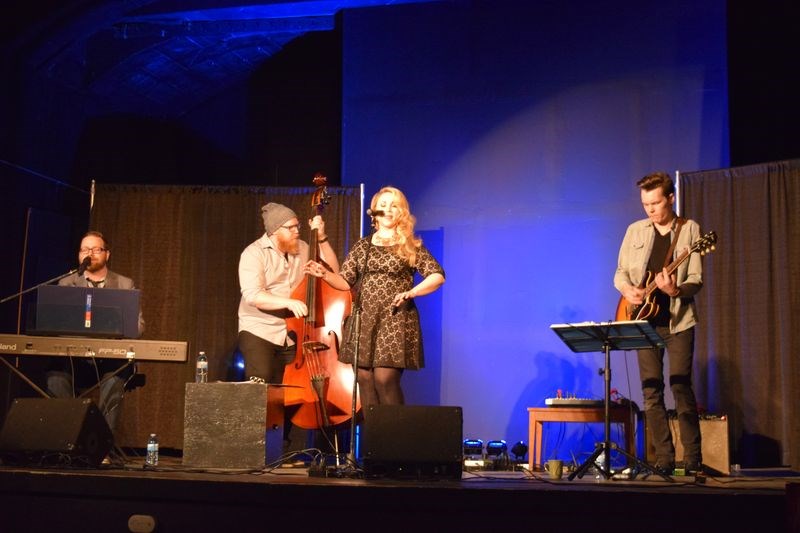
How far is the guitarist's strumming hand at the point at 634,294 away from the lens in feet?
16.3

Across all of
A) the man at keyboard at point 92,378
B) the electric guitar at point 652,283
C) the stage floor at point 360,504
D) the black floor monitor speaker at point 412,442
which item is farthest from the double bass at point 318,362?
the electric guitar at point 652,283

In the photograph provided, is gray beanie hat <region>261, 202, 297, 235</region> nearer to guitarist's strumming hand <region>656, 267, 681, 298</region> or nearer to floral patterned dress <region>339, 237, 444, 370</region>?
floral patterned dress <region>339, 237, 444, 370</region>

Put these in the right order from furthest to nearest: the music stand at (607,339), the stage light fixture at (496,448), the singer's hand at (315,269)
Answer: the stage light fixture at (496,448)
the singer's hand at (315,269)
the music stand at (607,339)

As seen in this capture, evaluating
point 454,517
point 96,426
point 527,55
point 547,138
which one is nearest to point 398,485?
point 454,517

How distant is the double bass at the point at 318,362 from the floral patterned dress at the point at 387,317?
0.75 feet

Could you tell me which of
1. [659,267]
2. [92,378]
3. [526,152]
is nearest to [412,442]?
[659,267]

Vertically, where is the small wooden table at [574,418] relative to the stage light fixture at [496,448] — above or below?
above

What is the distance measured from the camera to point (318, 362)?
5.44 metres

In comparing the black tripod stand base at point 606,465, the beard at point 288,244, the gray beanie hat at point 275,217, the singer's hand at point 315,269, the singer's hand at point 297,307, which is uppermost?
the gray beanie hat at point 275,217

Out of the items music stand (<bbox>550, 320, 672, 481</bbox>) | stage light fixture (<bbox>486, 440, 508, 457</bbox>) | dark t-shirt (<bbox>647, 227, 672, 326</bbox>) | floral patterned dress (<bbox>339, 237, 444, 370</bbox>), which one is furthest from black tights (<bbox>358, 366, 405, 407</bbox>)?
dark t-shirt (<bbox>647, 227, 672, 326</bbox>)

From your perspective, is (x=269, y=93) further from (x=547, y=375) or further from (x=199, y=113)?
(x=547, y=375)

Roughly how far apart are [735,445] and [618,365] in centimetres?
105

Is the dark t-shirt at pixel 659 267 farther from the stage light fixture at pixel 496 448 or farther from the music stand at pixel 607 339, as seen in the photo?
the stage light fixture at pixel 496 448

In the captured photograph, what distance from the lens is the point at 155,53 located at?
805 cm
